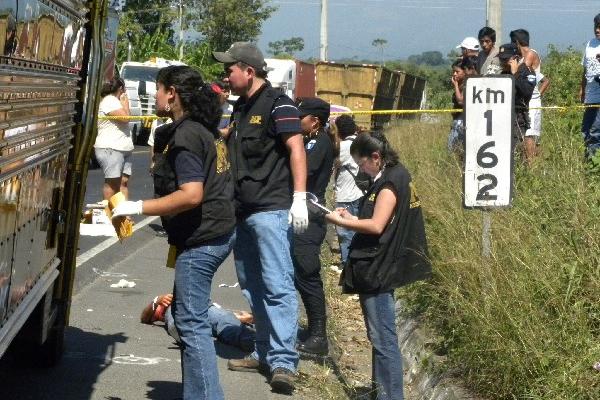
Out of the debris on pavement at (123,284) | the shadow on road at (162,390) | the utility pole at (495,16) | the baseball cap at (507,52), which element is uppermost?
the utility pole at (495,16)

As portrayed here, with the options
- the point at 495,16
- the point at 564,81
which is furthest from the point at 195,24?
the point at 495,16

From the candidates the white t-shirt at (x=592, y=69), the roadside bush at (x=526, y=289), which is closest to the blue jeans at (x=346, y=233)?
the roadside bush at (x=526, y=289)

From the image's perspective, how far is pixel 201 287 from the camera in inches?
251

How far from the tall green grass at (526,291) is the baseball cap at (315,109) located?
1.30 metres

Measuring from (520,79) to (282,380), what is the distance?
6633 mm

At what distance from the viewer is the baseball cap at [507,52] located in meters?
13.0

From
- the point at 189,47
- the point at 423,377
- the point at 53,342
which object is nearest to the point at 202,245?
the point at 53,342

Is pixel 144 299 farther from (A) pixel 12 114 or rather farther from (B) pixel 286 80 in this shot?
(B) pixel 286 80

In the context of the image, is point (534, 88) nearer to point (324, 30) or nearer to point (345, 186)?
point (345, 186)

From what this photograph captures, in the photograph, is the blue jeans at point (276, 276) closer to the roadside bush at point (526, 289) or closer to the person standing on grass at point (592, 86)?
the roadside bush at point (526, 289)

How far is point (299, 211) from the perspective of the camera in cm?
736

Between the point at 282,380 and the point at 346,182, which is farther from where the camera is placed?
the point at 346,182

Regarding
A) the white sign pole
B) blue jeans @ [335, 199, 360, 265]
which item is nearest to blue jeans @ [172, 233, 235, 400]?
the white sign pole

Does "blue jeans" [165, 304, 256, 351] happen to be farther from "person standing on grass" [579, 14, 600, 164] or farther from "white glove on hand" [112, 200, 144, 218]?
"person standing on grass" [579, 14, 600, 164]
